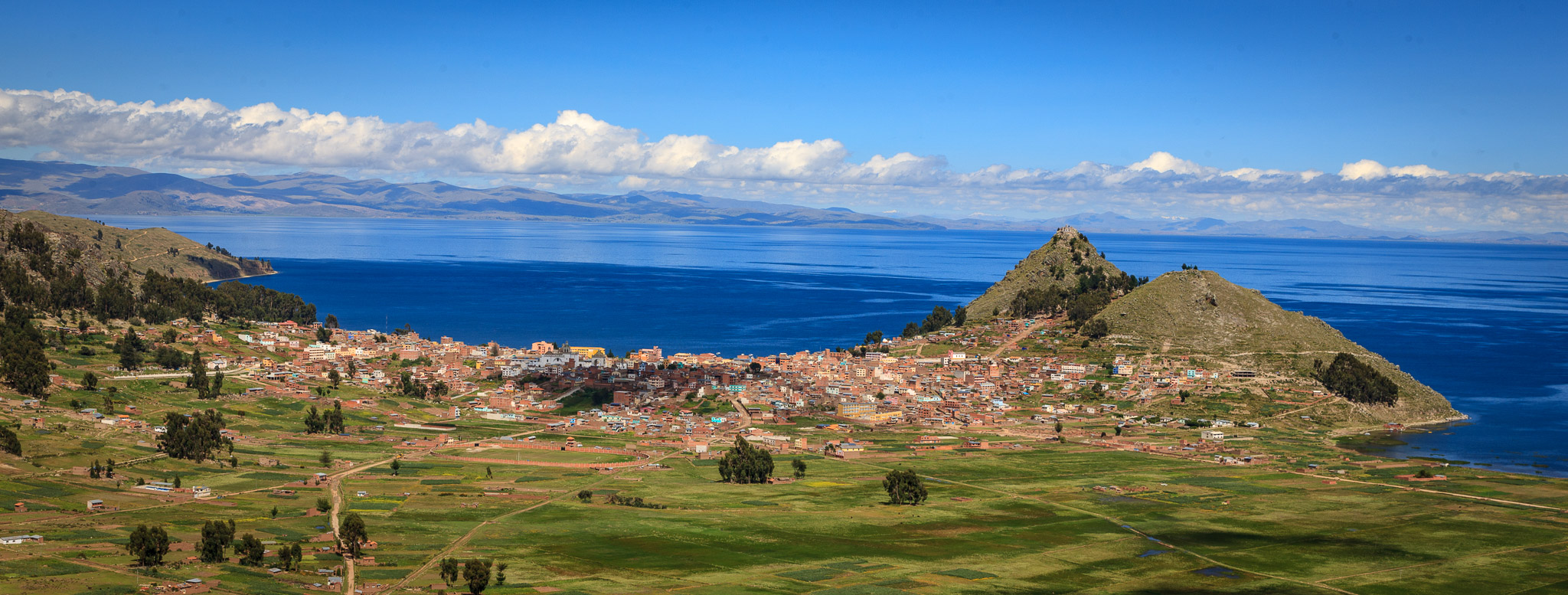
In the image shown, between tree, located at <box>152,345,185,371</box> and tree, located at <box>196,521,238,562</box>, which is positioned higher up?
tree, located at <box>152,345,185,371</box>

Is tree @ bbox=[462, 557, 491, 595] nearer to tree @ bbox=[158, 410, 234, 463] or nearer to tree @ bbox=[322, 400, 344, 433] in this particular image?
tree @ bbox=[158, 410, 234, 463]

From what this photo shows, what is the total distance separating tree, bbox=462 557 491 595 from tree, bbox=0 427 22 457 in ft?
196

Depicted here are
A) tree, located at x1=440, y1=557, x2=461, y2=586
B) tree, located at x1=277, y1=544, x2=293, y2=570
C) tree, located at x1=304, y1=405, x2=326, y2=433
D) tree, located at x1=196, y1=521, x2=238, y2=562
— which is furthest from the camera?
tree, located at x1=304, y1=405, x2=326, y2=433

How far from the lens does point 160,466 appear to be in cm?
9956

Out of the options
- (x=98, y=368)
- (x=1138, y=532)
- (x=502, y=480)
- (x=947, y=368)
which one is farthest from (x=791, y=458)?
(x=98, y=368)

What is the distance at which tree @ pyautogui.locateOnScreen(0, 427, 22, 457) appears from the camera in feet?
308

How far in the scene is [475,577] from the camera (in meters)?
63.6

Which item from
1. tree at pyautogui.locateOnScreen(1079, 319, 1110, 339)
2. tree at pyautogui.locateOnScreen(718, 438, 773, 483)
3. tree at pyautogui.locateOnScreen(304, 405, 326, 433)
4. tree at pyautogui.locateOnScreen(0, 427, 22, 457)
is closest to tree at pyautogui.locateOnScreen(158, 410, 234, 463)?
tree at pyautogui.locateOnScreen(0, 427, 22, 457)

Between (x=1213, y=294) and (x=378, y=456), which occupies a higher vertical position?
(x=1213, y=294)

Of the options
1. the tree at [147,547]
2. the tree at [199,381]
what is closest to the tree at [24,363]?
the tree at [199,381]

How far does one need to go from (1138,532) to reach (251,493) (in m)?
78.3

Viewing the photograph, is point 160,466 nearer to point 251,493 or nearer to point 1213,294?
point 251,493

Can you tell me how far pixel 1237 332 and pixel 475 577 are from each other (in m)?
132

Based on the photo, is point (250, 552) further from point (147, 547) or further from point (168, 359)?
point (168, 359)
